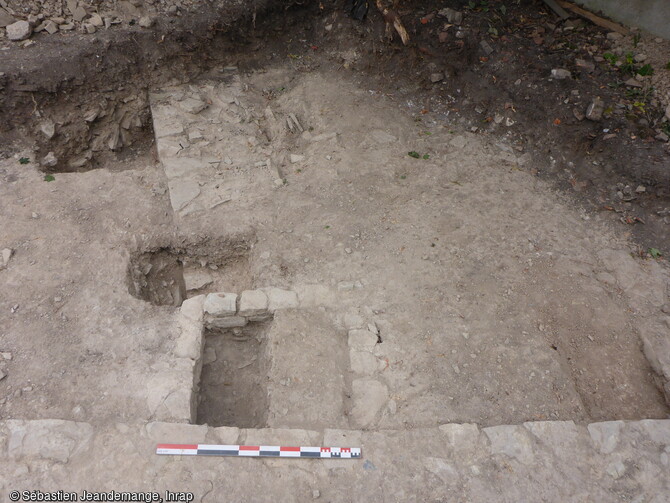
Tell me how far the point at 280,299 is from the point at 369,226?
1.26 meters

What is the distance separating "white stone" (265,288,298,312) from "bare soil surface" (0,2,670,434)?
147 mm

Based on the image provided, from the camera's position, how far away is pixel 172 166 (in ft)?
17.5

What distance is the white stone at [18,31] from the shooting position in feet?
18.9

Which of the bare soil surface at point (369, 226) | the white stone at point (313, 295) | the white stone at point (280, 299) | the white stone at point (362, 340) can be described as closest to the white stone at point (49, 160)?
the bare soil surface at point (369, 226)

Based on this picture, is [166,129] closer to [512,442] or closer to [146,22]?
[146,22]

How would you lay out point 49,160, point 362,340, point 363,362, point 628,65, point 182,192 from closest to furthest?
point 363,362 < point 362,340 < point 182,192 < point 49,160 < point 628,65

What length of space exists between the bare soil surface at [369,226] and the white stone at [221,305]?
310mm

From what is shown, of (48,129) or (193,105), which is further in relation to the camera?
(193,105)

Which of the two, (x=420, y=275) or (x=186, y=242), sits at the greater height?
(x=420, y=275)

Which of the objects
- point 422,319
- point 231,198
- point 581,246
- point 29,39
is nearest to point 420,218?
point 422,319

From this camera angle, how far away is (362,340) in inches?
153

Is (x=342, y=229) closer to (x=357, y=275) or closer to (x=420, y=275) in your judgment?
(x=357, y=275)

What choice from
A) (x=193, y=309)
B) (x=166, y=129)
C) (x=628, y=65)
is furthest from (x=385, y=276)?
(x=628, y=65)

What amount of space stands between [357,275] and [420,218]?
3.33ft
